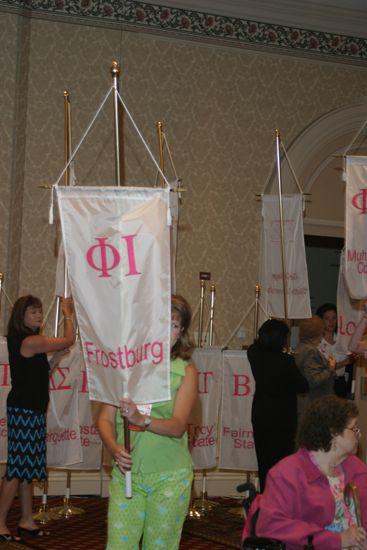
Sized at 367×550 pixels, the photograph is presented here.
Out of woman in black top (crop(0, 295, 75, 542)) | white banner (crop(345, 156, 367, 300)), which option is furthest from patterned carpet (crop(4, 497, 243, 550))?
white banner (crop(345, 156, 367, 300))

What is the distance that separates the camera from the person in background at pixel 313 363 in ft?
20.7

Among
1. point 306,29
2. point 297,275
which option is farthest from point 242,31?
point 297,275

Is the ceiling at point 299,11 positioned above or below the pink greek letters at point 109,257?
above

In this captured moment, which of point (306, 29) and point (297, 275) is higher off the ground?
point (306, 29)

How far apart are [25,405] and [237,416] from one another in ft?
5.97

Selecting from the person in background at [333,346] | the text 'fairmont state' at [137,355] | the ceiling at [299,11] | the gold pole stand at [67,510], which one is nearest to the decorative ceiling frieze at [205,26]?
the ceiling at [299,11]

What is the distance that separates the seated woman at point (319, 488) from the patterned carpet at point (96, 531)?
2.61m

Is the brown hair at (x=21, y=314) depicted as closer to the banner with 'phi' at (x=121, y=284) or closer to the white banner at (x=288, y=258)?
the banner with 'phi' at (x=121, y=284)

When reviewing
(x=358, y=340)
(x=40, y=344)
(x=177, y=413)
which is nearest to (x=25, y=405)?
(x=40, y=344)

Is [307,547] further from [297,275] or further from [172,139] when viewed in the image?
[172,139]

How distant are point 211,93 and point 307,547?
5.99 metres

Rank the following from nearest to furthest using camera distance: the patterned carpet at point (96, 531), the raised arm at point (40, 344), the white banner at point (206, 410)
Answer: the raised arm at point (40, 344) → the patterned carpet at point (96, 531) → the white banner at point (206, 410)

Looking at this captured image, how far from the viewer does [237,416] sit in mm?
7070

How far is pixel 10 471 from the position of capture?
5891 mm
